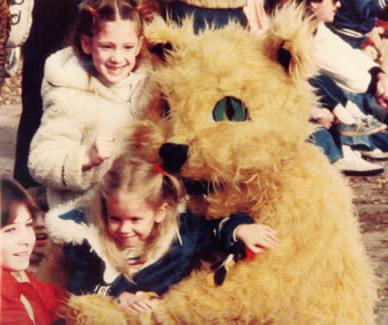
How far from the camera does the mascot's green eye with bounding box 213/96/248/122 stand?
257cm

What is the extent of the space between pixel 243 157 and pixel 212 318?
458mm

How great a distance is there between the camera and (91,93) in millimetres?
2762

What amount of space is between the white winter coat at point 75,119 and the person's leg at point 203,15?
18cm

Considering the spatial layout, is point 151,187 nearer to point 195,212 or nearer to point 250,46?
point 195,212

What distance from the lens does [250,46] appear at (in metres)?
2.62

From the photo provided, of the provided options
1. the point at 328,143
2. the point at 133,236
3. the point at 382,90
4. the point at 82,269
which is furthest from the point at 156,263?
the point at 382,90

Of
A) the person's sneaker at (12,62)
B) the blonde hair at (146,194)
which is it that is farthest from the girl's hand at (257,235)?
the person's sneaker at (12,62)

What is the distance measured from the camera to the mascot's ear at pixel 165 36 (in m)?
2.64

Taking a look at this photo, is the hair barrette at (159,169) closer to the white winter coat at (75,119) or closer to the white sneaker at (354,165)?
the white winter coat at (75,119)

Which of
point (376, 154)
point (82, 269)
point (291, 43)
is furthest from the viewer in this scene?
point (376, 154)

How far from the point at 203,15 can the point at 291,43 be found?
0.31 m

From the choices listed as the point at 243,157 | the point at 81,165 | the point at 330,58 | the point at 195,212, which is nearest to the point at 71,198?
the point at 81,165

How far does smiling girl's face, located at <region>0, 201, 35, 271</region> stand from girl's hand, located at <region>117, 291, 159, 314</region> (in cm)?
29

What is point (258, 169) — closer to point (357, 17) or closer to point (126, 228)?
point (126, 228)
